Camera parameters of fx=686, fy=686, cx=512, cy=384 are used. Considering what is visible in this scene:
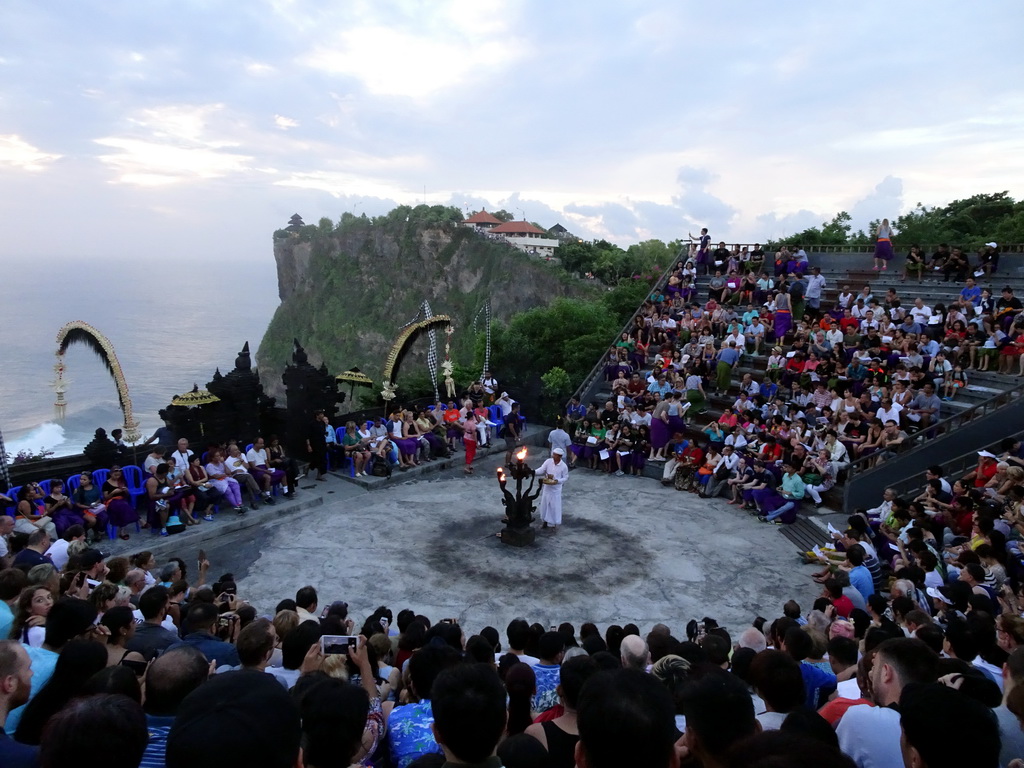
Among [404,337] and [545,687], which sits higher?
[404,337]

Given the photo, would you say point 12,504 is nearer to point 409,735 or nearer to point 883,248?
point 409,735

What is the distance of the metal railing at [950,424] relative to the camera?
1182 centimetres

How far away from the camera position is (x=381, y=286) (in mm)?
81812

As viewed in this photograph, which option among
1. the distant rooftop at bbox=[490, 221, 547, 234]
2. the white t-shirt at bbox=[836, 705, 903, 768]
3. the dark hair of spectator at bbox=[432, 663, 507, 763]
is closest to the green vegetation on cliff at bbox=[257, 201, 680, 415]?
the distant rooftop at bbox=[490, 221, 547, 234]

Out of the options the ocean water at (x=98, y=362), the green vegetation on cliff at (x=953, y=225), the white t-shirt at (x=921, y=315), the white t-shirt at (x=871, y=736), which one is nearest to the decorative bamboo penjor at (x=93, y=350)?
the ocean water at (x=98, y=362)

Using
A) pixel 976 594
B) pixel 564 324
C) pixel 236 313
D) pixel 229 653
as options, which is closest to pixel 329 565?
pixel 229 653

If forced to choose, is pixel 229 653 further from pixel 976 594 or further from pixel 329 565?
pixel 976 594

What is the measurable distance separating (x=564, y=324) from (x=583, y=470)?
32.2 feet

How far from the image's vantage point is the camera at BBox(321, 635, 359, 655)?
4344 mm

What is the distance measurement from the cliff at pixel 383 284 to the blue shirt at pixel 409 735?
5454 cm

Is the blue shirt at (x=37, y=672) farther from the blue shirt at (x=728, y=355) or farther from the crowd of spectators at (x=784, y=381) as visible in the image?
the blue shirt at (x=728, y=355)

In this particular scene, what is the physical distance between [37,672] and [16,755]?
3.94ft

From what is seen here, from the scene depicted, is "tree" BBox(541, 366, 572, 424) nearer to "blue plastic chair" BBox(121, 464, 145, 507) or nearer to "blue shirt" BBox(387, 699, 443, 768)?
"blue plastic chair" BBox(121, 464, 145, 507)

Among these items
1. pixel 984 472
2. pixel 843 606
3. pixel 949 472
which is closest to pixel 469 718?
pixel 843 606
